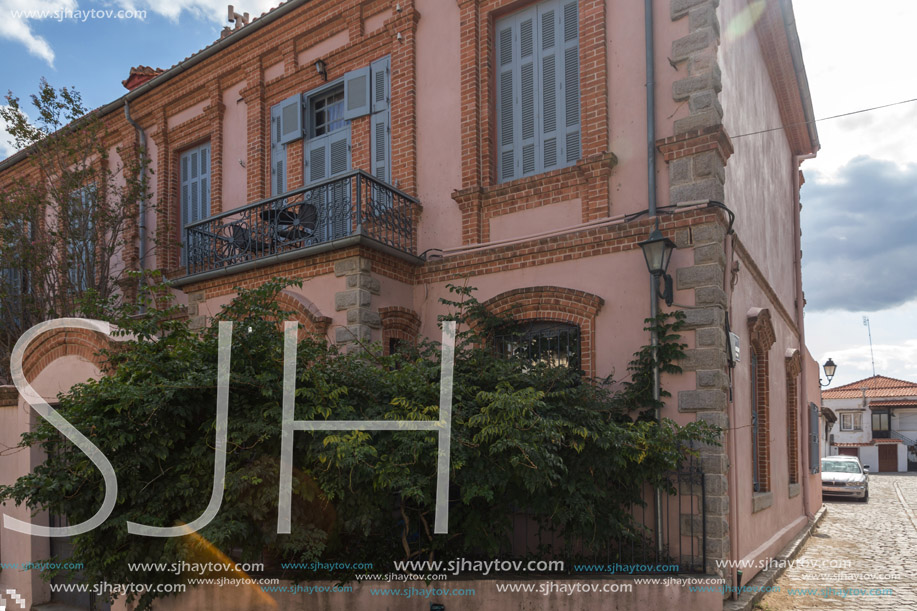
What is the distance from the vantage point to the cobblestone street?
24.8ft

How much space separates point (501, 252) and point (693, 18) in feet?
11.1

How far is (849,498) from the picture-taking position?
20.3 meters

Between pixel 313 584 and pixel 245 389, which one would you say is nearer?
pixel 245 389


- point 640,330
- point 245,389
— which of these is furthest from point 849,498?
point 245,389

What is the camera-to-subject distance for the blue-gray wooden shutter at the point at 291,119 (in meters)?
10.8

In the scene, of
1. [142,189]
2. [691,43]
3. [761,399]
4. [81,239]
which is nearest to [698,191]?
[691,43]

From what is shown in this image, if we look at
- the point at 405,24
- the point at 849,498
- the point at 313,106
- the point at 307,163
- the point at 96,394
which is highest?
the point at 405,24

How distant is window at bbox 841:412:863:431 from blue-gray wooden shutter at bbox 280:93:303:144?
1785 inches

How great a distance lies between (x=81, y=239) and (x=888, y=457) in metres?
45.2

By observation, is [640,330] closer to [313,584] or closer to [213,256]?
[313,584]

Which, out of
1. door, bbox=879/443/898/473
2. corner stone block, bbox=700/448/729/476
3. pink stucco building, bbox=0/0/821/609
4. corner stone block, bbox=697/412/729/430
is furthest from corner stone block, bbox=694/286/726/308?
door, bbox=879/443/898/473

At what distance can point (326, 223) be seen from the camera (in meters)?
9.16

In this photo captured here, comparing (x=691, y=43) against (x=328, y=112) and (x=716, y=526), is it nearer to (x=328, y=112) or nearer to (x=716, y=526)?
(x=716, y=526)

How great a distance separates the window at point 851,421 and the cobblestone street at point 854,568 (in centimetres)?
3248
